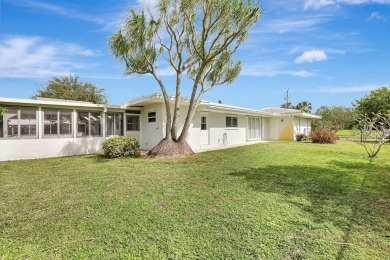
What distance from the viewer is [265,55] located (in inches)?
472

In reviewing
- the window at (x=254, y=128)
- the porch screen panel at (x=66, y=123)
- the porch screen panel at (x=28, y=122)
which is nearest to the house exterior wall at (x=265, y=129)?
the window at (x=254, y=128)

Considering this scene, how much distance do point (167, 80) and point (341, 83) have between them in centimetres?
1399

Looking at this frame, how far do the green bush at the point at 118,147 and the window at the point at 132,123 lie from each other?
2.72 meters

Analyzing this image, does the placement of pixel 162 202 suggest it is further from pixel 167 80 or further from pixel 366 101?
pixel 366 101

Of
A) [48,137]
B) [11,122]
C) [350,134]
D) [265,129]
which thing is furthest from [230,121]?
[350,134]

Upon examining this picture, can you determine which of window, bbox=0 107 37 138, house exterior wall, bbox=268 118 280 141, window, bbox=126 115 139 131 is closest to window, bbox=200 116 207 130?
window, bbox=126 115 139 131

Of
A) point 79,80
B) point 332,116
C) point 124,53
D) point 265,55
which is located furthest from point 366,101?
point 79,80

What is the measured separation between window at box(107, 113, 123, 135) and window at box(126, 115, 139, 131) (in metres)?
0.46

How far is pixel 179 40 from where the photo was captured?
11.2 metres

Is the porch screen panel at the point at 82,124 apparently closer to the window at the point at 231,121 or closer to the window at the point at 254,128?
the window at the point at 231,121

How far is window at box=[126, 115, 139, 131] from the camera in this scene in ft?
45.1

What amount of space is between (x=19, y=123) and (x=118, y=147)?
473cm

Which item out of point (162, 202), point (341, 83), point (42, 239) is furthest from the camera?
point (341, 83)

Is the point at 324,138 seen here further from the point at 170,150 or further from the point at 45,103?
the point at 45,103
